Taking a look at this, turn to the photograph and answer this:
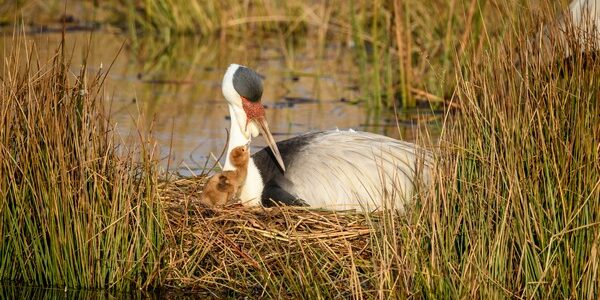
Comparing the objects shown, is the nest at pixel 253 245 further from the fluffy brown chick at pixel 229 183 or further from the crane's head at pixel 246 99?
the crane's head at pixel 246 99

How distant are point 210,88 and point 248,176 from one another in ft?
18.3

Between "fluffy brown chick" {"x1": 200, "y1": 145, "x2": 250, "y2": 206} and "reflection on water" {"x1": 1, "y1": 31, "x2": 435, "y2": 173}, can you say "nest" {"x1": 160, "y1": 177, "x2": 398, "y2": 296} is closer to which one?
"fluffy brown chick" {"x1": 200, "y1": 145, "x2": 250, "y2": 206}

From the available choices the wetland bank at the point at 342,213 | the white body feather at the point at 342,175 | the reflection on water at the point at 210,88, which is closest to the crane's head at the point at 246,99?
the white body feather at the point at 342,175

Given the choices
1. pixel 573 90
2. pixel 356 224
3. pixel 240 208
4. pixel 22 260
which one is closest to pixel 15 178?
pixel 22 260

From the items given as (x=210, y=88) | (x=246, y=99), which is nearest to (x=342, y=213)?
(x=246, y=99)

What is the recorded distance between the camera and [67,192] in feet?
19.4

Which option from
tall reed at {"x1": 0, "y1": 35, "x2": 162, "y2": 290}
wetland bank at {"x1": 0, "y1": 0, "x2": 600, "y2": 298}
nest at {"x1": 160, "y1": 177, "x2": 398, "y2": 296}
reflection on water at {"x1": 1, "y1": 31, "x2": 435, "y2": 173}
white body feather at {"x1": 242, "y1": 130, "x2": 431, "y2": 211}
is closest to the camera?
wetland bank at {"x1": 0, "y1": 0, "x2": 600, "y2": 298}

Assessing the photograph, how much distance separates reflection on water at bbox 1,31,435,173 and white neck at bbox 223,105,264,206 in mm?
1460

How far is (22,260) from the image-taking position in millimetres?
6121

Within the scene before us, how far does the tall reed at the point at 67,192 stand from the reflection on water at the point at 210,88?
2.42 meters

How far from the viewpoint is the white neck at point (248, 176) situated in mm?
6996

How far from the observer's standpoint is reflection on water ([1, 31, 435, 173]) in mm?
10211

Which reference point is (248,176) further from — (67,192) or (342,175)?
(67,192)

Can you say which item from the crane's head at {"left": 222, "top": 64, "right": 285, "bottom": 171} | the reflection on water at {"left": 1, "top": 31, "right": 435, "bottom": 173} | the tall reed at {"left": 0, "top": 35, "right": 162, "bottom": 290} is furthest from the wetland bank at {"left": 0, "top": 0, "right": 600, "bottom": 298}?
the reflection on water at {"left": 1, "top": 31, "right": 435, "bottom": 173}
